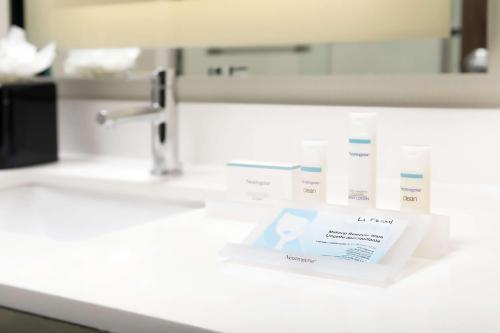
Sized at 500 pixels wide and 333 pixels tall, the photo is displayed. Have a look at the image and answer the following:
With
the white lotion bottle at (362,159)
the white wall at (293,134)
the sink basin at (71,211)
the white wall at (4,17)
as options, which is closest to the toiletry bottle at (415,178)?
the white lotion bottle at (362,159)

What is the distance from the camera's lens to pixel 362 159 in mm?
751

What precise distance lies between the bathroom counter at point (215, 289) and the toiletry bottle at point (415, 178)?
0.21ft

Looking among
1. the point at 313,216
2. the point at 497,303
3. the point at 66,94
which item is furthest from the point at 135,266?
the point at 66,94

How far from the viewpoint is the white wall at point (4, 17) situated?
1.39 meters

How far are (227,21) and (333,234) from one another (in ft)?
2.00

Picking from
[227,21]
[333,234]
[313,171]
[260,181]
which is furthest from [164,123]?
[333,234]

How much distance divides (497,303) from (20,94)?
3.07ft

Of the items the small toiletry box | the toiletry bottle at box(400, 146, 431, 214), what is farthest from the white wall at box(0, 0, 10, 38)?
the toiletry bottle at box(400, 146, 431, 214)

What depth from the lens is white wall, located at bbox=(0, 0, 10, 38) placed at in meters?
1.39

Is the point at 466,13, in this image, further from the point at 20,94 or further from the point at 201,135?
the point at 20,94

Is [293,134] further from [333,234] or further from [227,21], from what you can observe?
[333,234]

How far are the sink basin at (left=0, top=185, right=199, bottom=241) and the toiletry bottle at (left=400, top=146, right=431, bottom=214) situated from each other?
42 cm

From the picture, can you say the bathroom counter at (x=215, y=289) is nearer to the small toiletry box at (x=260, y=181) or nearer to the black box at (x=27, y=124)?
the small toiletry box at (x=260, y=181)

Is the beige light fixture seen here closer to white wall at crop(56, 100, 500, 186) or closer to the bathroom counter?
white wall at crop(56, 100, 500, 186)
